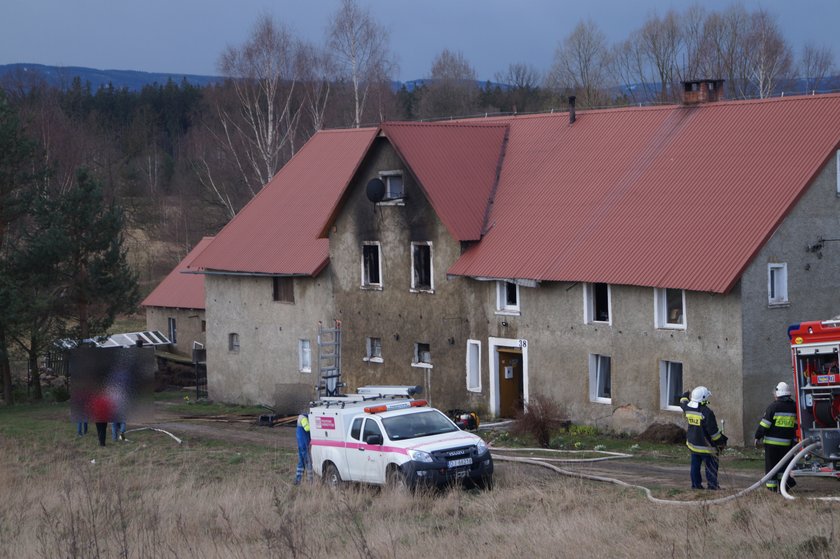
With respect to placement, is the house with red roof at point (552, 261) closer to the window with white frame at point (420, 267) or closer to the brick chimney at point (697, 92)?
the window with white frame at point (420, 267)

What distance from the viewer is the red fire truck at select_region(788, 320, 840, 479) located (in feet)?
58.6

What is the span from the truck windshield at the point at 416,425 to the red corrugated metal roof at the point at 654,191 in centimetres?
781

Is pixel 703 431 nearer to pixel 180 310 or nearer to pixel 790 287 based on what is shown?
pixel 790 287

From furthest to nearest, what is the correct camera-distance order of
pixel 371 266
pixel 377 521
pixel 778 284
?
pixel 371 266 → pixel 778 284 → pixel 377 521

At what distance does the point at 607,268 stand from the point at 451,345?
6.45 m

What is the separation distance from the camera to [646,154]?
30.6 m

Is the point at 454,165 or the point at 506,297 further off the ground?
the point at 454,165

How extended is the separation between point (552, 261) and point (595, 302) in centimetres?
166

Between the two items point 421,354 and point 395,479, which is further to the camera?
point 421,354

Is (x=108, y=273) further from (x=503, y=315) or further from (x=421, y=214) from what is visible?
(x=503, y=315)

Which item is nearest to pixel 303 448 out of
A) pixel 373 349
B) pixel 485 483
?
pixel 485 483

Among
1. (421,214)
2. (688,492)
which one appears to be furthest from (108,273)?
(688,492)

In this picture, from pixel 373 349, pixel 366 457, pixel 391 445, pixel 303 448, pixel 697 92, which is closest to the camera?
pixel 391 445

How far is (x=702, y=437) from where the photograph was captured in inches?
692
